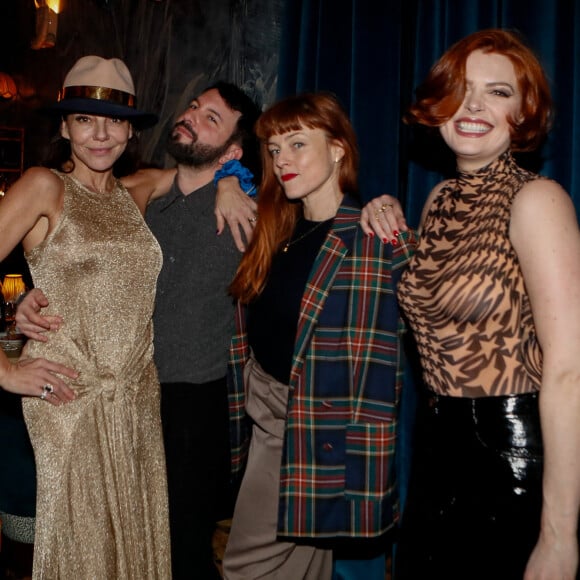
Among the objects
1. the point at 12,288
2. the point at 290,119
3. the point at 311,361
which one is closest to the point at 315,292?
the point at 311,361

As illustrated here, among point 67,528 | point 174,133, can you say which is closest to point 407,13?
point 174,133

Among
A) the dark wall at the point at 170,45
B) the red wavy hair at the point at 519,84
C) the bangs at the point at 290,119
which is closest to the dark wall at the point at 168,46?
the dark wall at the point at 170,45

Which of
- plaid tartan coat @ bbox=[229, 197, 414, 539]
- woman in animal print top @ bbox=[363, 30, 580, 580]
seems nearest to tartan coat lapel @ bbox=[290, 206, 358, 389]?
plaid tartan coat @ bbox=[229, 197, 414, 539]

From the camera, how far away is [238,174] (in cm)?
237

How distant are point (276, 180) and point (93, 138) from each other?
60 cm

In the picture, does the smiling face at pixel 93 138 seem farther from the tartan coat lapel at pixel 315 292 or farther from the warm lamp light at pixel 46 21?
the warm lamp light at pixel 46 21

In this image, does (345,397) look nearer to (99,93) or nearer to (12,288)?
(99,93)

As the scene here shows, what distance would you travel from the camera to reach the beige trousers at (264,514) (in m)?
2.00

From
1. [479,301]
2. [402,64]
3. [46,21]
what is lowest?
[479,301]

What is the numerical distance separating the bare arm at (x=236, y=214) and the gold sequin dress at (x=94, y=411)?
0.32 metres

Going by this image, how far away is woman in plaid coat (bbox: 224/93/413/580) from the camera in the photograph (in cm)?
182

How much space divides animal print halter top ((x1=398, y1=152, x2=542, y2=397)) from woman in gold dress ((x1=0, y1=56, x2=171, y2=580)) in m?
0.92

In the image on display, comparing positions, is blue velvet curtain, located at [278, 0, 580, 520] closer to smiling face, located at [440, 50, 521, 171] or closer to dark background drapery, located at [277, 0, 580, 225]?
dark background drapery, located at [277, 0, 580, 225]

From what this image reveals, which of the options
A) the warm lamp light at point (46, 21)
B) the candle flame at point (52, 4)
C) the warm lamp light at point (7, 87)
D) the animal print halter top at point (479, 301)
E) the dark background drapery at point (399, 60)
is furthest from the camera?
the warm lamp light at point (7, 87)
